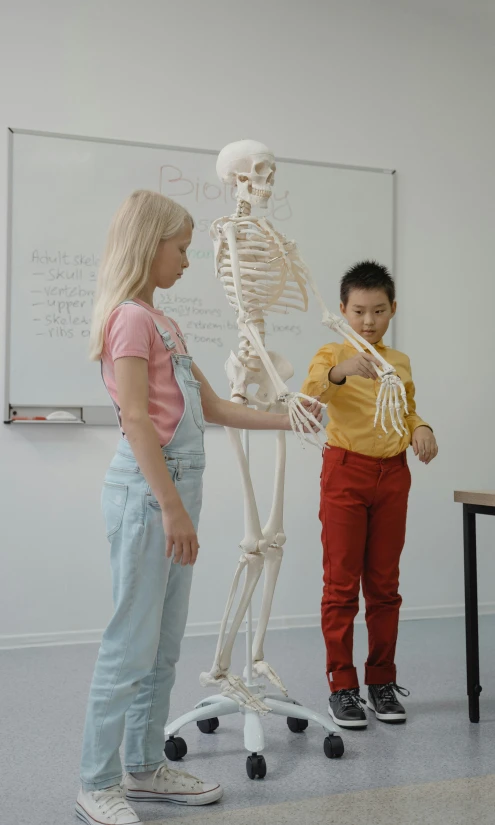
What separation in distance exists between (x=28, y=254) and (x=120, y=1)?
3.85 feet

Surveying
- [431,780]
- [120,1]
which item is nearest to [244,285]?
[431,780]

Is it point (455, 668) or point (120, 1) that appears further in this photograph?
point (120, 1)

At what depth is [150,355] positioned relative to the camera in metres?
1.64

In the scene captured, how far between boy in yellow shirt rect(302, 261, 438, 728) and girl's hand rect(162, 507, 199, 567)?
2.84 feet

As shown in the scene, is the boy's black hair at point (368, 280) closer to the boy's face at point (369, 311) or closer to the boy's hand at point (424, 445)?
the boy's face at point (369, 311)

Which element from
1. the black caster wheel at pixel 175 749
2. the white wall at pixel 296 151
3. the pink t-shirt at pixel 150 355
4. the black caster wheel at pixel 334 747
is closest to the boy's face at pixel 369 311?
the pink t-shirt at pixel 150 355

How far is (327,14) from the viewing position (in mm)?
3777

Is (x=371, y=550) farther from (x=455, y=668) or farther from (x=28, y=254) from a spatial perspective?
(x=28, y=254)

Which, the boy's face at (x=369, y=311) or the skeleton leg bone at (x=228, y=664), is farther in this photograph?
the boy's face at (x=369, y=311)

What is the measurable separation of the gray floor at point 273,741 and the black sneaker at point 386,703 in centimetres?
3

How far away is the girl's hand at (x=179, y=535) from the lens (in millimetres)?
1528

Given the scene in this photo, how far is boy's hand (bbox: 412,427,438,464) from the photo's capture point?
7.47 ft

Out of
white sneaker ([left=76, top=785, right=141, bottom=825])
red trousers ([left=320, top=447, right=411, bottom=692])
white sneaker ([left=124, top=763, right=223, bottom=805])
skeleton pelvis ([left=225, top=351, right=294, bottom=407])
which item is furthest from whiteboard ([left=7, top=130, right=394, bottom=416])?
white sneaker ([left=76, top=785, right=141, bottom=825])

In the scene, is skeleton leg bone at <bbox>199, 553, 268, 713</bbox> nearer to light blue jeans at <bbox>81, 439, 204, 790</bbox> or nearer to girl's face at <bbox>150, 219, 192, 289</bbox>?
light blue jeans at <bbox>81, 439, 204, 790</bbox>
